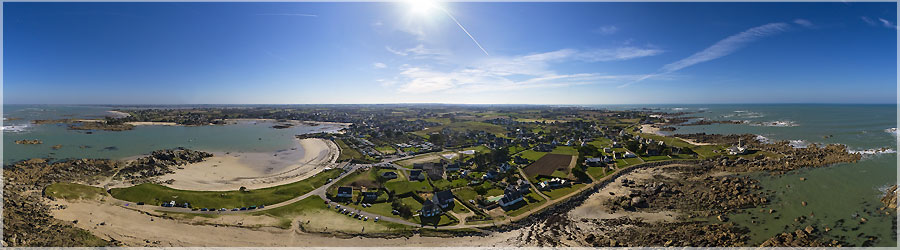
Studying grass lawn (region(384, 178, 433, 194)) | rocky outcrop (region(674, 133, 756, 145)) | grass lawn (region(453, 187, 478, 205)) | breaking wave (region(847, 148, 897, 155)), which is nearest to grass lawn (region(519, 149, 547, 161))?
grass lawn (region(453, 187, 478, 205))

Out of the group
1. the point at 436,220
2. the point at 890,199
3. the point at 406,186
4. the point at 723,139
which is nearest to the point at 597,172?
the point at 890,199

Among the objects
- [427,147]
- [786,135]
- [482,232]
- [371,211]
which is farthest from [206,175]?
[786,135]

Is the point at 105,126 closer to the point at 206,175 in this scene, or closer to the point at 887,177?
the point at 206,175

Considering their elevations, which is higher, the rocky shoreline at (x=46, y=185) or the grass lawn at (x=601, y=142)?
the grass lawn at (x=601, y=142)

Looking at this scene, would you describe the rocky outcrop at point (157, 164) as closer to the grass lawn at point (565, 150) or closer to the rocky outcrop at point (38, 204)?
the rocky outcrop at point (38, 204)

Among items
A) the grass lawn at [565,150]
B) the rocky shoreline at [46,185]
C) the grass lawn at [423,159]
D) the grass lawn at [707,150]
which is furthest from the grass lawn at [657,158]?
the rocky shoreline at [46,185]
